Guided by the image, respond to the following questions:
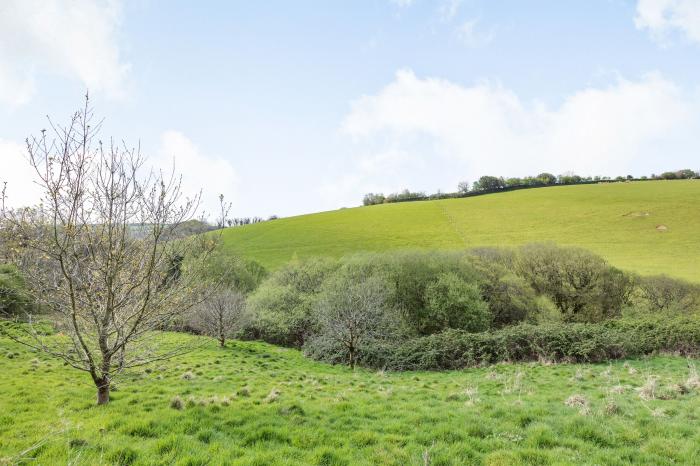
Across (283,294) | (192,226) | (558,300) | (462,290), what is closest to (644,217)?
(558,300)

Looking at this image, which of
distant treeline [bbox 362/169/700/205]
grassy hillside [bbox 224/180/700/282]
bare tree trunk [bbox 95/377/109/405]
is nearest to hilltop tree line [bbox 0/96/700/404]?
bare tree trunk [bbox 95/377/109/405]

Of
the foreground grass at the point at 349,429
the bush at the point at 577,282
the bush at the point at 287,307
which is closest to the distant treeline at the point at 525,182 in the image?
the bush at the point at 577,282

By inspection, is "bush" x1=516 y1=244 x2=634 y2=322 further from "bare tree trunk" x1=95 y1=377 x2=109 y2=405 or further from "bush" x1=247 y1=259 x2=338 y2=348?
"bare tree trunk" x1=95 y1=377 x2=109 y2=405

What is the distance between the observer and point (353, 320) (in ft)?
80.3

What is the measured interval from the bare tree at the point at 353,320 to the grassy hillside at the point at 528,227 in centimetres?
2978

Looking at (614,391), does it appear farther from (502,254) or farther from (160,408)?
(502,254)

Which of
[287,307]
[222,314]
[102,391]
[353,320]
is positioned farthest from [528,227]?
[102,391]

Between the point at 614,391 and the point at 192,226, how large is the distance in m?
13.1

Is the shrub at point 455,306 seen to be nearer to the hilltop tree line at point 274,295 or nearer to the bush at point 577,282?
the hilltop tree line at point 274,295

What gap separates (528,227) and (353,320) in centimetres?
4903

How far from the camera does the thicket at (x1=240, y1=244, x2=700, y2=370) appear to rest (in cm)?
2197

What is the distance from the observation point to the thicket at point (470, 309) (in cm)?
2197

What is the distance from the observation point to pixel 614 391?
11328 millimetres

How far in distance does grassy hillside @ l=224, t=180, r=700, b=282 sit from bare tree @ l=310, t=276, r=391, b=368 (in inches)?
1172
